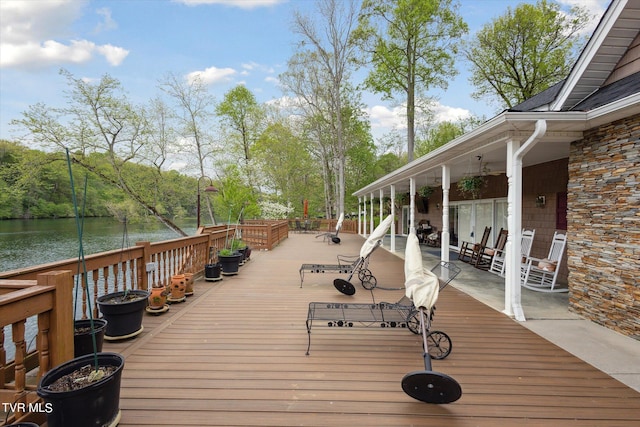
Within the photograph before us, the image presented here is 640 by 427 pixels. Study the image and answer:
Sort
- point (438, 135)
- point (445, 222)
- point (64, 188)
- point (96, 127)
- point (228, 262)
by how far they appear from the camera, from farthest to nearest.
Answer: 1. point (64, 188)
2. point (438, 135)
3. point (96, 127)
4. point (228, 262)
5. point (445, 222)

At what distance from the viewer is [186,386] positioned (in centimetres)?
229

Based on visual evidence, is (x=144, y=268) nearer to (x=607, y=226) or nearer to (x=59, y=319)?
(x=59, y=319)

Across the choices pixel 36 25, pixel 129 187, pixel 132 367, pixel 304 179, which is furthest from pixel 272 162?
pixel 132 367

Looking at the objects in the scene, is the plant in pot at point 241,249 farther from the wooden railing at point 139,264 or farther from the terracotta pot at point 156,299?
the terracotta pot at point 156,299

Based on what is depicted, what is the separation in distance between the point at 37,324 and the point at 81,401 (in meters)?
0.66

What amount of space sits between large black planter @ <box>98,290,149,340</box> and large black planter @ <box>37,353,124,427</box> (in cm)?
121

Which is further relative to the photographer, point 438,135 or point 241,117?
point 438,135

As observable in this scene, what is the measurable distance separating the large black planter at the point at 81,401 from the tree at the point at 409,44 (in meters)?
15.5

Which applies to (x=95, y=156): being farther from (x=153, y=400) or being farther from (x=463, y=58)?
(x=463, y=58)

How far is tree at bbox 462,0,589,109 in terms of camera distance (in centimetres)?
Answer: 1452

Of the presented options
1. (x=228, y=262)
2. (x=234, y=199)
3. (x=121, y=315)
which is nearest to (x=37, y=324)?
(x=121, y=315)

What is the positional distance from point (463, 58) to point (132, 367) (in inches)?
752

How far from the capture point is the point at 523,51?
15.3m

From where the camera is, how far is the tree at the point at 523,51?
47.6ft
